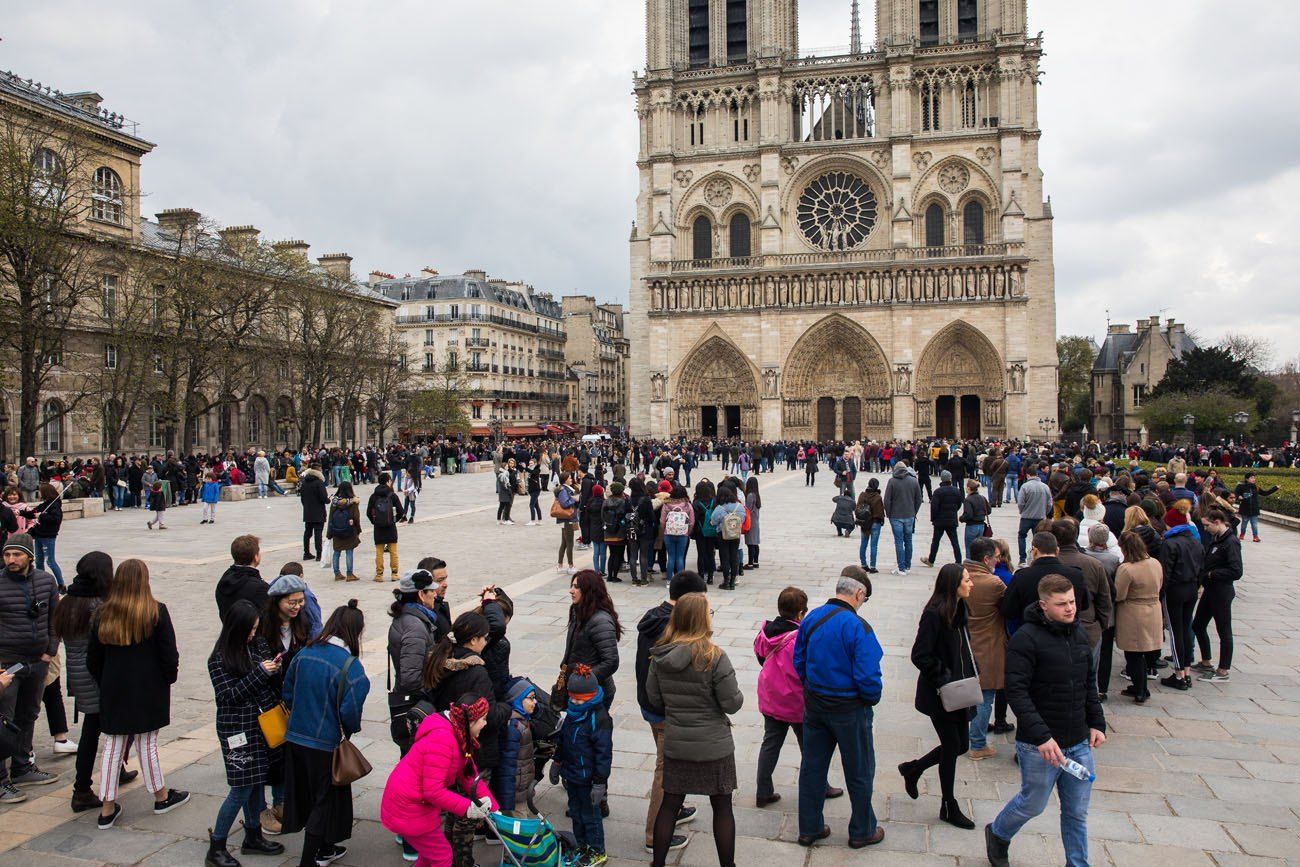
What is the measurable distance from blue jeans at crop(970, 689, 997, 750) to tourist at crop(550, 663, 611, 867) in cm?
253

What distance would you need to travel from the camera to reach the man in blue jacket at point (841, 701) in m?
4.04

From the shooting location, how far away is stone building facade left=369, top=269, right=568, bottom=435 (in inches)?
2170

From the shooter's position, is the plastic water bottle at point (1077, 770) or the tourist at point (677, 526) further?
the tourist at point (677, 526)

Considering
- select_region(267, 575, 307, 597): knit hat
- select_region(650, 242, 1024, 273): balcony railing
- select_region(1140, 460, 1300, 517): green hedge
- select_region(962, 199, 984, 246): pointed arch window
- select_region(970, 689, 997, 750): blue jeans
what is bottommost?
select_region(970, 689, 997, 750): blue jeans

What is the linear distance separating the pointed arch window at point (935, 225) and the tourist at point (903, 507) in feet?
114

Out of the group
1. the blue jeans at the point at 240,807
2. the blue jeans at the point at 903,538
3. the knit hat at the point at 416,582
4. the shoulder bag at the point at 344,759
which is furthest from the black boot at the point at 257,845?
the blue jeans at the point at 903,538

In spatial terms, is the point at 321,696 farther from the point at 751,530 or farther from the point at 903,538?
the point at 903,538

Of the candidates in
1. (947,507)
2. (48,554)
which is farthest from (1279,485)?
Result: (48,554)

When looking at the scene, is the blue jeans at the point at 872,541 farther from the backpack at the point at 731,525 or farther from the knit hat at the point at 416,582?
the knit hat at the point at 416,582

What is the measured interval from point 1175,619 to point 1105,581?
5.82 ft

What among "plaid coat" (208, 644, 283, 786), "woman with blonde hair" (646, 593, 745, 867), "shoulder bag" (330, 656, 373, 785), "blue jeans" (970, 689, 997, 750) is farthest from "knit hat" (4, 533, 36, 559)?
"blue jeans" (970, 689, 997, 750)

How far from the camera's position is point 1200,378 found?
41375 mm

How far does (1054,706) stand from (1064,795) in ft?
1.31

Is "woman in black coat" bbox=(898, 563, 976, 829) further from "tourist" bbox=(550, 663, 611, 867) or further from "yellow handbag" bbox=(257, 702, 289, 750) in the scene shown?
"yellow handbag" bbox=(257, 702, 289, 750)
